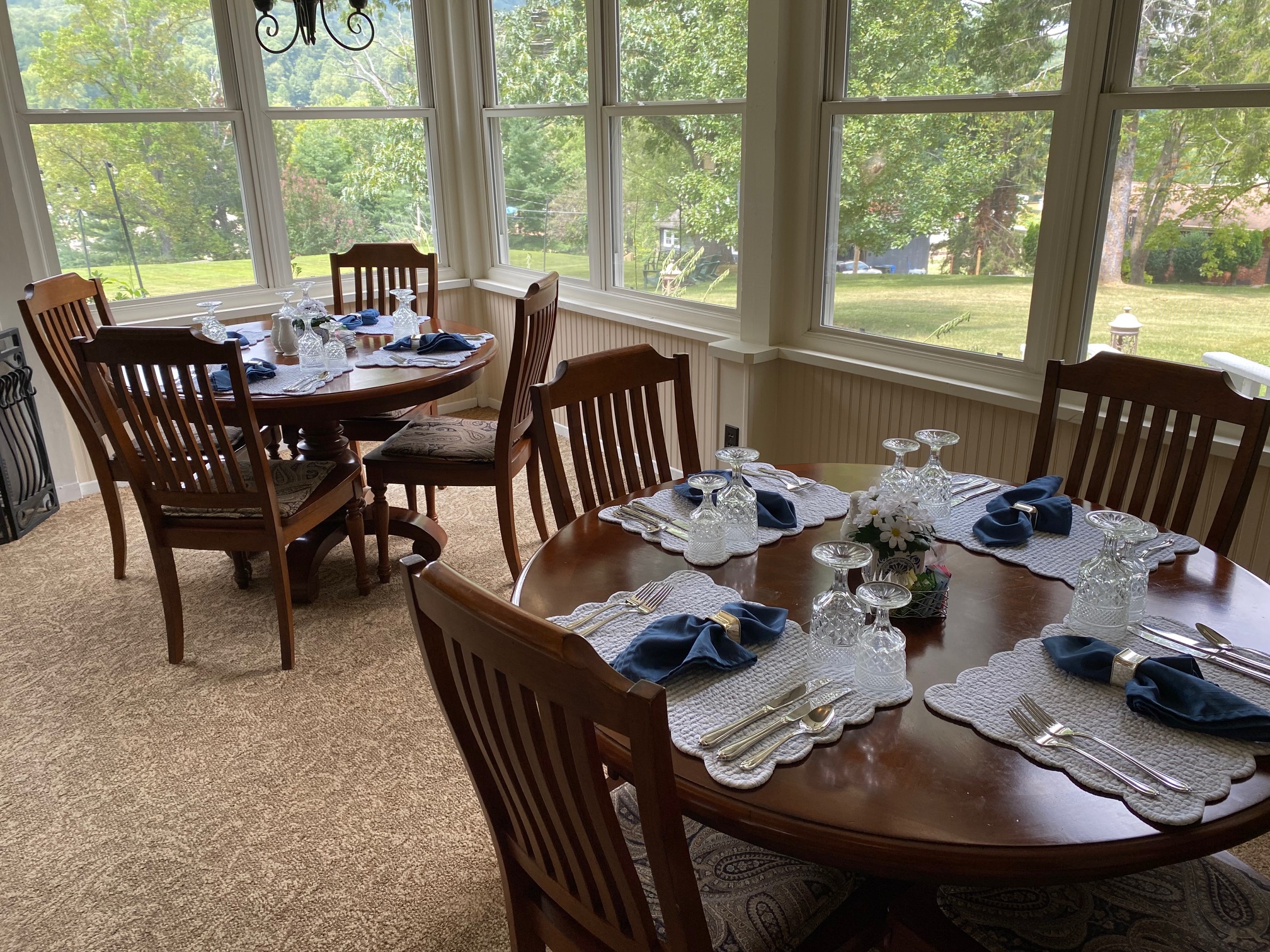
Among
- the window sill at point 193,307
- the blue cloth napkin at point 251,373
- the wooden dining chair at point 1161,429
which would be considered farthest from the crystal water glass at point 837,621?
the window sill at point 193,307

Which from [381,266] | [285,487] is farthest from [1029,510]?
[381,266]

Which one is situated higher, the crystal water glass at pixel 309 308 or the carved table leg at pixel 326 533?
the crystal water glass at pixel 309 308

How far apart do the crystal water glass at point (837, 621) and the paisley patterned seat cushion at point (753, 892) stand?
0.28 meters

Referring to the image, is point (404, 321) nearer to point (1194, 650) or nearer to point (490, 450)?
point (490, 450)

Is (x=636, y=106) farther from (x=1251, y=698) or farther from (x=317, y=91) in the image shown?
(x=1251, y=698)

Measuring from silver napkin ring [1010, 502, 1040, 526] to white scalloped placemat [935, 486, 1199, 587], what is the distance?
32 mm

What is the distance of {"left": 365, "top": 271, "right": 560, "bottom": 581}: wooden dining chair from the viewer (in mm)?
2926

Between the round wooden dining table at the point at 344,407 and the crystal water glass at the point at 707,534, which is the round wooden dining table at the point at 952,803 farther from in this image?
the round wooden dining table at the point at 344,407

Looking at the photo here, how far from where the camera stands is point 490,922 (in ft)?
5.92

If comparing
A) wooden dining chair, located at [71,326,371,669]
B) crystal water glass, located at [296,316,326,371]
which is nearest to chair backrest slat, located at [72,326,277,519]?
wooden dining chair, located at [71,326,371,669]

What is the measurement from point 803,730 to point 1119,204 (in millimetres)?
2022

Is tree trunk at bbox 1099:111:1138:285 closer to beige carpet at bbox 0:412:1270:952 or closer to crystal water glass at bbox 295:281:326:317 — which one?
beige carpet at bbox 0:412:1270:952

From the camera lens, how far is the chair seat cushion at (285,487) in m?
2.59

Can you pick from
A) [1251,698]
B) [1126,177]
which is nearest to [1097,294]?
[1126,177]
